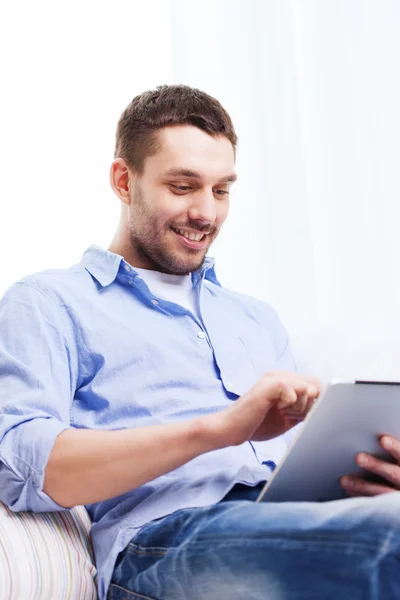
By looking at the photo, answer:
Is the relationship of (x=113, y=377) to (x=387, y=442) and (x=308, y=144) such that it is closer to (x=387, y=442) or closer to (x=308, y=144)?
(x=387, y=442)

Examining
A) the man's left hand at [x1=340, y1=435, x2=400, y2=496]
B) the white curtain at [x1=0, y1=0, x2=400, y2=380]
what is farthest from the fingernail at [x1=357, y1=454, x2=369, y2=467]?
the white curtain at [x1=0, y1=0, x2=400, y2=380]

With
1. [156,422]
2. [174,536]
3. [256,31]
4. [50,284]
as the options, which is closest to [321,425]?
[174,536]

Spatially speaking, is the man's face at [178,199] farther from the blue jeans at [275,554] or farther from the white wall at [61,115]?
the white wall at [61,115]

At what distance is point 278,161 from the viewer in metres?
2.22

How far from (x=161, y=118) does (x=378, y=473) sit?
0.80m

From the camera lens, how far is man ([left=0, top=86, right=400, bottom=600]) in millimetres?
923

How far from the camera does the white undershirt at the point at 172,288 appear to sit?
5.07ft

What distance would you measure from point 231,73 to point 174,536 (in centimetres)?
158

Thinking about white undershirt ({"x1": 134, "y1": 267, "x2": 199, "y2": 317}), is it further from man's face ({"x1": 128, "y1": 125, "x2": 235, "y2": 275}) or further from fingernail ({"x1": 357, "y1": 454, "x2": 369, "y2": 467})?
fingernail ({"x1": 357, "y1": 454, "x2": 369, "y2": 467})

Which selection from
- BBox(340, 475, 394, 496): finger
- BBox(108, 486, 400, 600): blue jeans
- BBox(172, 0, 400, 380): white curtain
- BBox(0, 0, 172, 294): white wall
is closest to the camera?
BBox(108, 486, 400, 600): blue jeans

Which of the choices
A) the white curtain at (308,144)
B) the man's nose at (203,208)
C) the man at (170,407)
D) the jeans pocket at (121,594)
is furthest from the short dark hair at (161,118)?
the jeans pocket at (121,594)

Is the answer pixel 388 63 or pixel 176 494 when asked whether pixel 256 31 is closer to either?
pixel 388 63

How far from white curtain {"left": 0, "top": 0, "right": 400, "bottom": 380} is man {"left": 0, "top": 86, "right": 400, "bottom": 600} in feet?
1.53

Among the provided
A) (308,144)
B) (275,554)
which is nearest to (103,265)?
(275,554)
